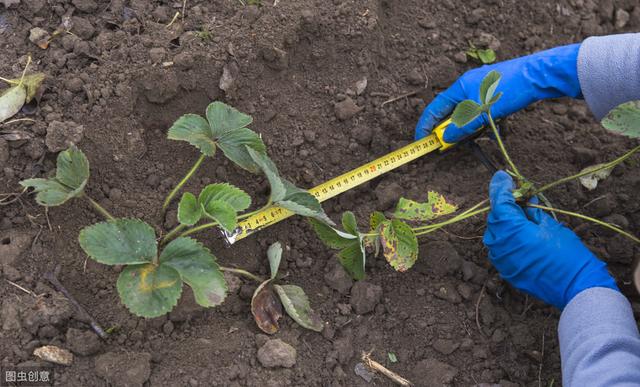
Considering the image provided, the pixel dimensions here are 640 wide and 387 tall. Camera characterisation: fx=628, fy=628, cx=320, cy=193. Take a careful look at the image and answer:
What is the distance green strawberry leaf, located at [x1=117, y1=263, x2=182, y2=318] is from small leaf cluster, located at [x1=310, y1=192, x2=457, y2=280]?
20.8 inches

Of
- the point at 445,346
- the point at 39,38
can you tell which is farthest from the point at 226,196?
the point at 39,38

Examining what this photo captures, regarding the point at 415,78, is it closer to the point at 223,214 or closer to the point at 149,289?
the point at 223,214

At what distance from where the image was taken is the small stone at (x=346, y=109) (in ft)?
8.11

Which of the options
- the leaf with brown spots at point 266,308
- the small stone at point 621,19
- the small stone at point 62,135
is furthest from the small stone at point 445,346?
the small stone at point 621,19

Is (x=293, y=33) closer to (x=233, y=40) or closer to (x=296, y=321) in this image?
(x=233, y=40)

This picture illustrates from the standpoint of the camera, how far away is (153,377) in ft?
6.14

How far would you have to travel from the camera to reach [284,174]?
2.35 meters

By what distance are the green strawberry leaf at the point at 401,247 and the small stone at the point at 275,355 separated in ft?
1.42

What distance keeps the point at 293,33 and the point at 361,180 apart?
24.5 inches

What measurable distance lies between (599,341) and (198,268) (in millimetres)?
1223

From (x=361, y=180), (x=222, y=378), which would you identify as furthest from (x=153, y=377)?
(x=361, y=180)

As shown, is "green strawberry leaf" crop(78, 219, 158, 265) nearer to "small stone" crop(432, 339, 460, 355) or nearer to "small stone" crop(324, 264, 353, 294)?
"small stone" crop(324, 264, 353, 294)

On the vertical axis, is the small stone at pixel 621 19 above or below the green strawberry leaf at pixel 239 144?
above

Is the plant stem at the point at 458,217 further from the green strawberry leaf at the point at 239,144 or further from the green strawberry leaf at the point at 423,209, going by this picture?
the green strawberry leaf at the point at 239,144
